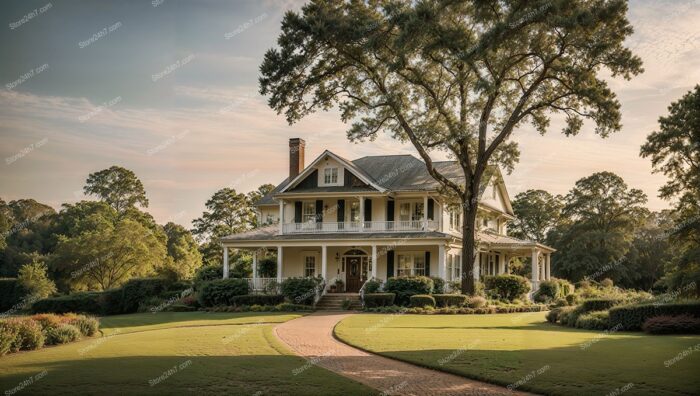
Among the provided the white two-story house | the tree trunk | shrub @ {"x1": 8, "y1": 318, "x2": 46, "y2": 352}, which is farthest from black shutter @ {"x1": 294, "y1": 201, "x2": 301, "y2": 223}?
shrub @ {"x1": 8, "y1": 318, "x2": 46, "y2": 352}

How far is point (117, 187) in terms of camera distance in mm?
70125

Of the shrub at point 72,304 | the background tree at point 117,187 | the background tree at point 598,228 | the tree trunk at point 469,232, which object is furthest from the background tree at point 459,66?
the background tree at point 117,187

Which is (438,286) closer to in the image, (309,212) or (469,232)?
(469,232)

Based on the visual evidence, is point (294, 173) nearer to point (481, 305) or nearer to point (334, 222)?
point (334, 222)

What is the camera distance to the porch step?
31.0 metres

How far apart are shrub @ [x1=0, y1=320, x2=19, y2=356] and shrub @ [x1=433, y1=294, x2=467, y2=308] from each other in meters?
18.3

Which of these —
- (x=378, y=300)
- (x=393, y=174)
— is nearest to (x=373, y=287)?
(x=378, y=300)


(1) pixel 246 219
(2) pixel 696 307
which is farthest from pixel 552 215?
(2) pixel 696 307

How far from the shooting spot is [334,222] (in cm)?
3575

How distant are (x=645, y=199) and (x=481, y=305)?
30.2 metres

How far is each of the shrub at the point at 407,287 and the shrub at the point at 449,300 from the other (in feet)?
4.38

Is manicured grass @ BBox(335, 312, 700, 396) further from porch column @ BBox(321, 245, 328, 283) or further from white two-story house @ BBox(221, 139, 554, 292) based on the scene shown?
white two-story house @ BBox(221, 139, 554, 292)

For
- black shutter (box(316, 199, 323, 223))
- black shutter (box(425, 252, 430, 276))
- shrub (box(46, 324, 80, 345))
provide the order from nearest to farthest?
shrub (box(46, 324, 80, 345)), black shutter (box(425, 252, 430, 276)), black shutter (box(316, 199, 323, 223))

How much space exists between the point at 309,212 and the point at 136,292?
10.2 meters
